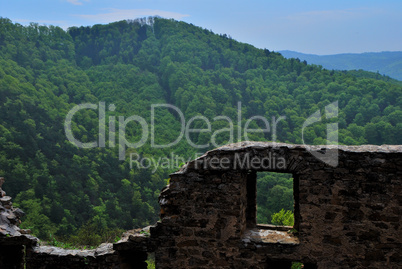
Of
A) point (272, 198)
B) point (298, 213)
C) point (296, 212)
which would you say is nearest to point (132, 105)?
point (272, 198)

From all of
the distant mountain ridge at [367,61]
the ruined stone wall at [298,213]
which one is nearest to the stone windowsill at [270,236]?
the ruined stone wall at [298,213]

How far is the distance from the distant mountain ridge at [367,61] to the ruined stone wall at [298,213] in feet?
319

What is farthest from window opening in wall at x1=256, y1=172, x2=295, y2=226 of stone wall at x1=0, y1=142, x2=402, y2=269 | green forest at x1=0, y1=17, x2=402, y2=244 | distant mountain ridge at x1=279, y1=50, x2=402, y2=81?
distant mountain ridge at x1=279, y1=50, x2=402, y2=81

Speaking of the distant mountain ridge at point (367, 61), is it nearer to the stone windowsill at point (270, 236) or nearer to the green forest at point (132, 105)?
the green forest at point (132, 105)

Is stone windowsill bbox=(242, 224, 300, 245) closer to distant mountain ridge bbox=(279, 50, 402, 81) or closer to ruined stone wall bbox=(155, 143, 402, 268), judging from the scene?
ruined stone wall bbox=(155, 143, 402, 268)

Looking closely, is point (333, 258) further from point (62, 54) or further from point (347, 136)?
point (62, 54)

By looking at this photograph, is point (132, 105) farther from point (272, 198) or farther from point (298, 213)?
point (298, 213)

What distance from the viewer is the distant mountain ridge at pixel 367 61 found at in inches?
3869

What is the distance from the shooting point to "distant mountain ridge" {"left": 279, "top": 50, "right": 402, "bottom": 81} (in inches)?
3869

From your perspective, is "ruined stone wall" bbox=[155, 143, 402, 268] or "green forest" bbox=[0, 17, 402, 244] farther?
"green forest" bbox=[0, 17, 402, 244]

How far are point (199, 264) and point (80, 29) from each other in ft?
212

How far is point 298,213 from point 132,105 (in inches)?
1584

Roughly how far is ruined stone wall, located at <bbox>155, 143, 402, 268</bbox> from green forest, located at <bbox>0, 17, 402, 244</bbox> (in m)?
19.4

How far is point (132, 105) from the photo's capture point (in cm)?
4456
